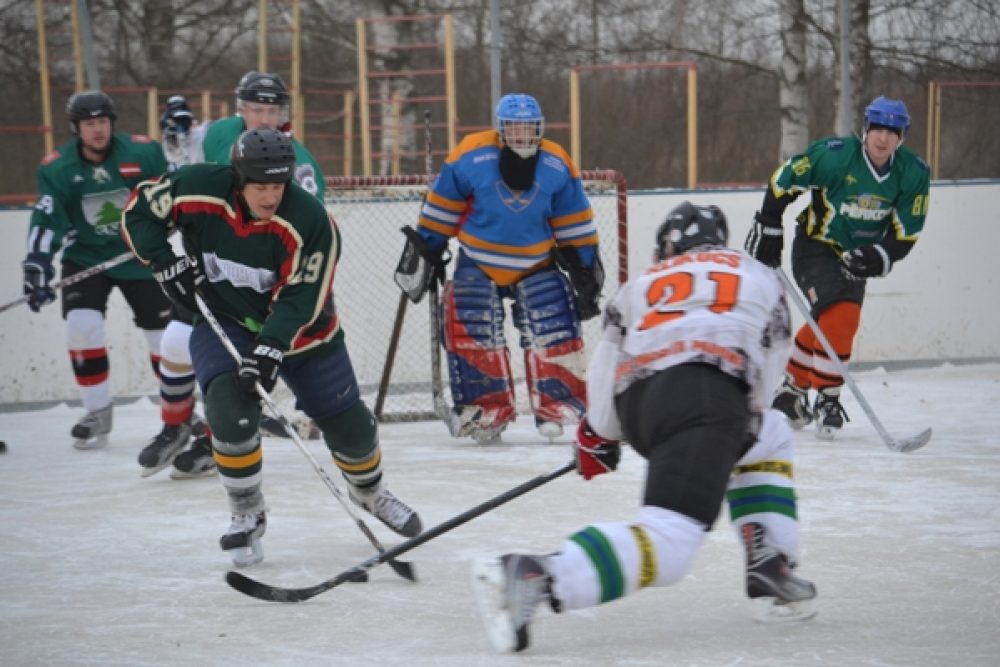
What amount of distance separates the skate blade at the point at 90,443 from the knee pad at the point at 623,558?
3.45 meters

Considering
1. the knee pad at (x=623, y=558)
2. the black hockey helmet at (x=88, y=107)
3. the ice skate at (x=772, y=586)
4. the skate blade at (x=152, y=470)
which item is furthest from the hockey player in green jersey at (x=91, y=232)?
the knee pad at (x=623, y=558)

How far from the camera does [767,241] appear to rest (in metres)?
5.53

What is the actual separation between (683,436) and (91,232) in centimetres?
343

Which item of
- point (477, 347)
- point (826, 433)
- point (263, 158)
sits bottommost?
point (826, 433)

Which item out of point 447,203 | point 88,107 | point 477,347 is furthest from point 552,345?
point 88,107

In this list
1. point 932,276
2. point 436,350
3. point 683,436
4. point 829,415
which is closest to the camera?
point 683,436

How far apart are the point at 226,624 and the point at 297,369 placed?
0.83 metres

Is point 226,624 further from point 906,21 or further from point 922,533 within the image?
point 906,21

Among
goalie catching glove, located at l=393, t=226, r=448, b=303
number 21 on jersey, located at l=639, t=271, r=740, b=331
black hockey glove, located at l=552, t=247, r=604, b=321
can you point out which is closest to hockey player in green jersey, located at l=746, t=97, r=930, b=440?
black hockey glove, located at l=552, t=247, r=604, b=321

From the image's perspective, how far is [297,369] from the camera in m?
3.65

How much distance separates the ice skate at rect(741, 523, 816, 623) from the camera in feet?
9.44

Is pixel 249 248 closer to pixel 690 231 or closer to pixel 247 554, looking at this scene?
pixel 247 554

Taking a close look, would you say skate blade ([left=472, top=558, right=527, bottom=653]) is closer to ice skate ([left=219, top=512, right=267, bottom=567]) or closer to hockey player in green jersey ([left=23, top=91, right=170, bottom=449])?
ice skate ([left=219, top=512, right=267, bottom=567])

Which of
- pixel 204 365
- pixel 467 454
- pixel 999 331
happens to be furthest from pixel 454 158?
pixel 999 331
